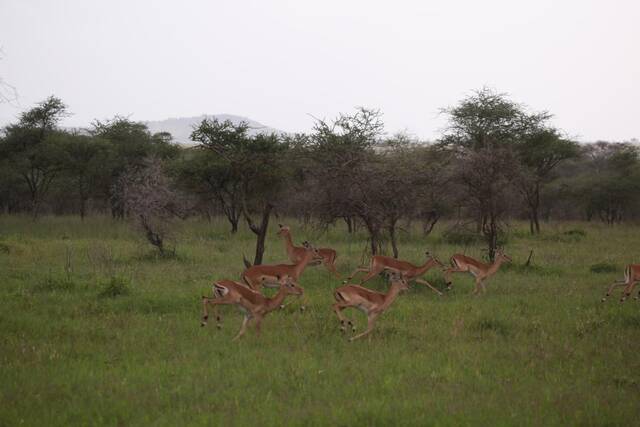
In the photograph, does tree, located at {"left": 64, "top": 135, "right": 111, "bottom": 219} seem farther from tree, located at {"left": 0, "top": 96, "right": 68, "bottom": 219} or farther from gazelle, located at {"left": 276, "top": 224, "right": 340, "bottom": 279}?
gazelle, located at {"left": 276, "top": 224, "right": 340, "bottom": 279}

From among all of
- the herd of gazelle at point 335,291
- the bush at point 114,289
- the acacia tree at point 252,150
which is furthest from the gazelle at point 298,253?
the acacia tree at point 252,150

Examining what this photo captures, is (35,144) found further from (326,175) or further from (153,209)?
(326,175)

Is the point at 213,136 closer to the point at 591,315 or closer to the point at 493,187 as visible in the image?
the point at 493,187

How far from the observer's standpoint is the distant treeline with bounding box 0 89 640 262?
1716cm

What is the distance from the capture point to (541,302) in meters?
13.0

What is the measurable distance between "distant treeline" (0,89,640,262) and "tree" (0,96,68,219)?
3.0 inches

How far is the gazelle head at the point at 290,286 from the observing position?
35.0 feet

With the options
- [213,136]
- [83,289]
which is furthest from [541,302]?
[213,136]

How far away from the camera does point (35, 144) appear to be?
36.6 meters

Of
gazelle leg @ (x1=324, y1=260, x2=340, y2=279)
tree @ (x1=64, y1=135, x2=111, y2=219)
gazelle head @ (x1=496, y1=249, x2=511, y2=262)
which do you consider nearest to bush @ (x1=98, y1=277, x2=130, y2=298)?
gazelle leg @ (x1=324, y1=260, x2=340, y2=279)

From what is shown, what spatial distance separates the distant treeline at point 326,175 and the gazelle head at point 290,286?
3.54 metres

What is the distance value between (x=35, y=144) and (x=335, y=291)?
31585mm

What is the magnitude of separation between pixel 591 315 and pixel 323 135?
38.8 ft

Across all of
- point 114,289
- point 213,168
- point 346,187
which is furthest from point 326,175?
point 213,168
